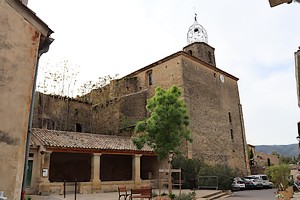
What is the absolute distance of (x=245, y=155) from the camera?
30.6m

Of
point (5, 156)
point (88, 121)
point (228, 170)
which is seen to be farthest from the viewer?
point (88, 121)

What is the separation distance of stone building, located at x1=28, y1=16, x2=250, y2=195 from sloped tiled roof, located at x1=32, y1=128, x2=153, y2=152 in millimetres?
2064

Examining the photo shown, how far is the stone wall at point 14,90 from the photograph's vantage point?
601 cm

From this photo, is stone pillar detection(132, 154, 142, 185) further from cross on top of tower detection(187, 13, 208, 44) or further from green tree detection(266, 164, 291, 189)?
cross on top of tower detection(187, 13, 208, 44)

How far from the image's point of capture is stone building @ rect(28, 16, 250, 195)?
82.3ft

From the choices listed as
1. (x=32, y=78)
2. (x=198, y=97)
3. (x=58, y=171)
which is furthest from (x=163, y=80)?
(x=32, y=78)

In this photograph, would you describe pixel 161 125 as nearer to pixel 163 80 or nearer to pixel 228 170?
pixel 228 170

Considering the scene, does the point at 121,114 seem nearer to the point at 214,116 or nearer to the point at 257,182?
the point at 214,116

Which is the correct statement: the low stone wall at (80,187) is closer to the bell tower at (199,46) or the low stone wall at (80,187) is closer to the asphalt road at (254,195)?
the asphalt road at (254,195)

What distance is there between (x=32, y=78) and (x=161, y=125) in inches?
364

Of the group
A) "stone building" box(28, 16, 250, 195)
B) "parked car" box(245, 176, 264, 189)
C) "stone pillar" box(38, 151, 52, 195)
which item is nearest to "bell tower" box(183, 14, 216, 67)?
"stone building" box(28, 16, 250, 195)

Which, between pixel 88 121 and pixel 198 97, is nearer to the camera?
pixel 198 97

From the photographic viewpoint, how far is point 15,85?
643cm

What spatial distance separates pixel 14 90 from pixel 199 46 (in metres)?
27.0
